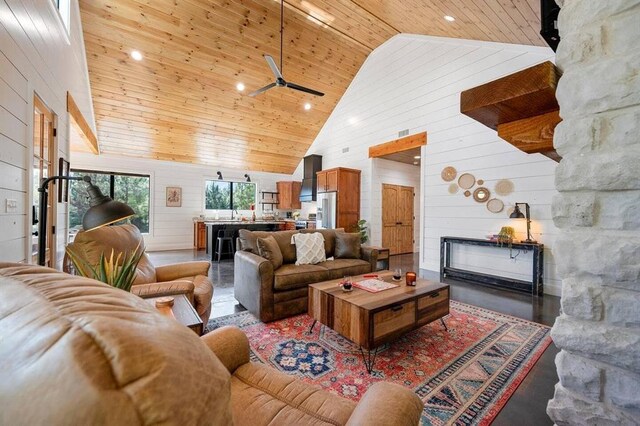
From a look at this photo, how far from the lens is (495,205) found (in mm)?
4398

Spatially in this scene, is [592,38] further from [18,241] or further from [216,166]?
[216,166]

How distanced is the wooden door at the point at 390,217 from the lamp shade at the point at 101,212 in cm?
622

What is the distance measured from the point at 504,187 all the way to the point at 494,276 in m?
1.39

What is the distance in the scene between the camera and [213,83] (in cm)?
574

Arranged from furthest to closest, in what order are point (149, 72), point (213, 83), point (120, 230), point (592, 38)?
1. point (213, 83)
2. point (149, 72)
3. point (120, 230)
4. point (592, 38)

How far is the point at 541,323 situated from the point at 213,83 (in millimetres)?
6508

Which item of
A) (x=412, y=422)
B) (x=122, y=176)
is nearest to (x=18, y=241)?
(x=412, y=422)

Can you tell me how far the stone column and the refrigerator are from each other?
6.04m

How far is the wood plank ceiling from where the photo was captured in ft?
13.7

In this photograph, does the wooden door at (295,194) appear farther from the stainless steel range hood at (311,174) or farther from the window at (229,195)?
the window at (229,195)

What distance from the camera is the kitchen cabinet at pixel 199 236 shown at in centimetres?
786

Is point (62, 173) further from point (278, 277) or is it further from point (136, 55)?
point (278, 277)

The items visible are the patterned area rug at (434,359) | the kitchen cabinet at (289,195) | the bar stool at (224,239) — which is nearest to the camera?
the patterned area rug at (434,359)

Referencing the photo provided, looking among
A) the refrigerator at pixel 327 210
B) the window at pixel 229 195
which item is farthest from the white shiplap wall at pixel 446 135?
the window at pixel 229 195
